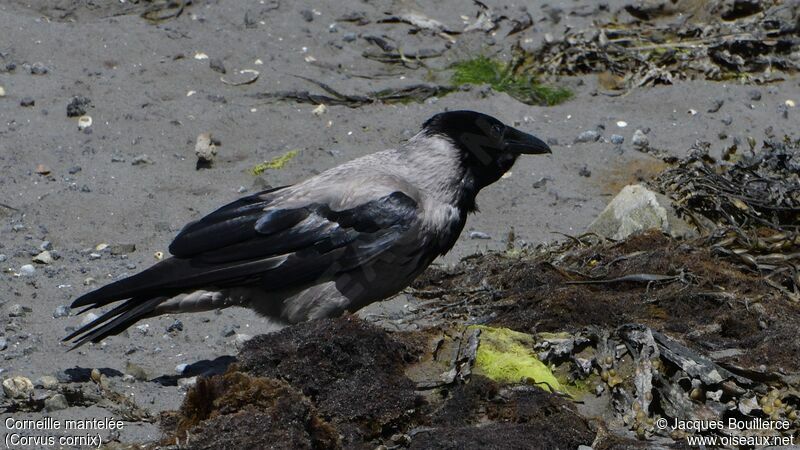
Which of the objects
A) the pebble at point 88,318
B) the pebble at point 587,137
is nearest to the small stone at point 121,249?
the pebble at point 88,318

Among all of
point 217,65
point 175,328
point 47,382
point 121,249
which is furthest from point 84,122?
point 47,382

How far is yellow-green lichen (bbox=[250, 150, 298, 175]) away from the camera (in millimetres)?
7687

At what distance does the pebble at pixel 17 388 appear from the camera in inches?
204

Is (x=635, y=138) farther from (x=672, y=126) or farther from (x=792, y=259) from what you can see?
(x=792, y=259)

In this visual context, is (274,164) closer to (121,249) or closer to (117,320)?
(121,249)

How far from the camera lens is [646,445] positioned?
182 inches

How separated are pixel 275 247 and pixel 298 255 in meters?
0.12

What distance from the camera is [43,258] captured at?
6.71m

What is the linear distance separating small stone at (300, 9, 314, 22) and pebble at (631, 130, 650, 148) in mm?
2737

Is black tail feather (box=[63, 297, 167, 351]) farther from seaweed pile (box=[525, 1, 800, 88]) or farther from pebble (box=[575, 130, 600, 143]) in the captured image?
seaweed pile (box=[525, 1, 800, 88])

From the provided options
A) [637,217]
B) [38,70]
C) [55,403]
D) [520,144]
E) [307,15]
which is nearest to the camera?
[55,403]

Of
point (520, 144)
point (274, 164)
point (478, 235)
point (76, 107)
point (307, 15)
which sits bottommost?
point (478, 235)

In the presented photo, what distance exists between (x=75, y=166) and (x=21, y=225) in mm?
734

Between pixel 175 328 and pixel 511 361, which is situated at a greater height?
pixel 511 361
